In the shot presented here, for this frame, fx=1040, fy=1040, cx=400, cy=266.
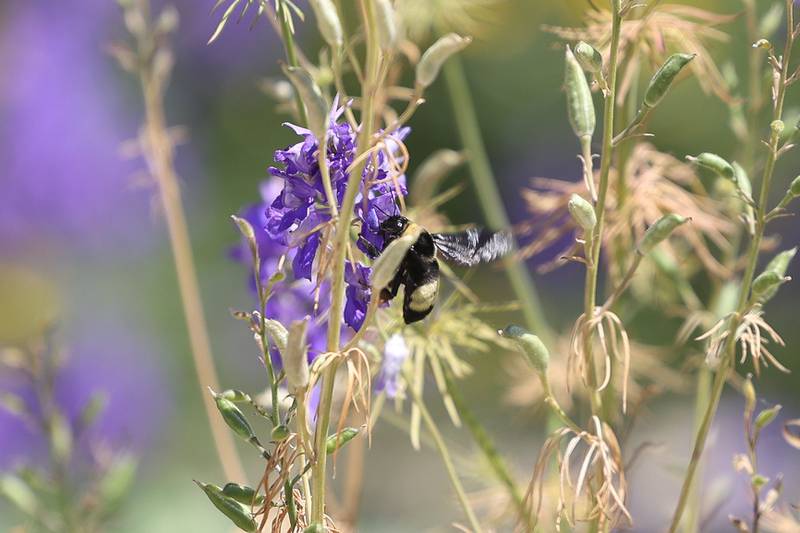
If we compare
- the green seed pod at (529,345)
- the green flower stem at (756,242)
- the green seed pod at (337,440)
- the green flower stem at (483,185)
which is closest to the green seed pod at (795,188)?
the green flower stem at (756,242)

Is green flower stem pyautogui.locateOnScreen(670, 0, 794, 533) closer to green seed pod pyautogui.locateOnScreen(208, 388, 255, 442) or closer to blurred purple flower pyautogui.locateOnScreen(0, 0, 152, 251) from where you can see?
green seed pod pyautogui.locateOnScreen(208, 388, 255, 442)

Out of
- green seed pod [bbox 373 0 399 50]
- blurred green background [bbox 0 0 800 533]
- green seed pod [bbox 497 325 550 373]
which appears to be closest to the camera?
green seed pod [bbox 373 0 399 50]

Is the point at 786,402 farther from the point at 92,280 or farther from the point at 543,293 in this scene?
the point at 92,280

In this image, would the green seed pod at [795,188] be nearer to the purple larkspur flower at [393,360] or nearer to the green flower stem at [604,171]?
the green flower stem at [604,171]

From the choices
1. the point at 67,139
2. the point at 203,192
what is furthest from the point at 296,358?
the point at 67,139

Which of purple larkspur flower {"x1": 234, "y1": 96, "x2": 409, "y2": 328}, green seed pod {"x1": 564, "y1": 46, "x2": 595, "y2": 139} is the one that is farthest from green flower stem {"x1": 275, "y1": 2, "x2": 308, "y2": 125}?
green seed pod {"x1": 564, "y1": 46, "x2": 595, "y2": 139}

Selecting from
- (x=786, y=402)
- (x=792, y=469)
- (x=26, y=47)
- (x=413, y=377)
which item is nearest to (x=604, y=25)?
(x=413, y=377)
